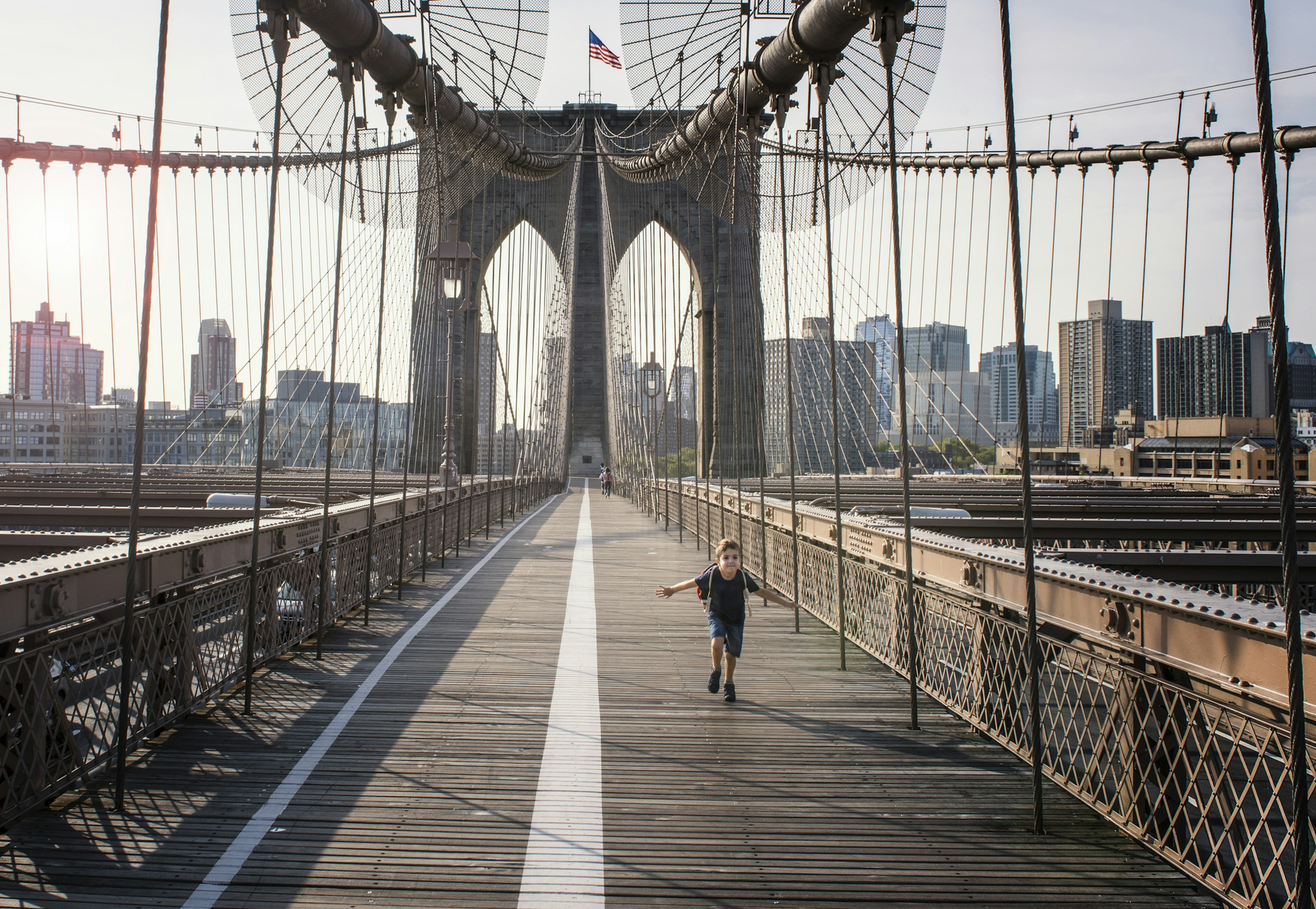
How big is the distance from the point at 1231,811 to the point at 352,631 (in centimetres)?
649

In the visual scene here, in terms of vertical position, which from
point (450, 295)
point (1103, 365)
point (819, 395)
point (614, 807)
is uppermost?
point (1103, 365)

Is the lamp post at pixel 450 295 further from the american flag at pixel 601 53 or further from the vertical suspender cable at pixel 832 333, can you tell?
the american flag at pixel 601 53

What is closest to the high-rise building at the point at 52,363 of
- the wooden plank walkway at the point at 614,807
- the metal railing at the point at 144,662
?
the metal railing at the point at 144,662

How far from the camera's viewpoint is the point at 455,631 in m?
7.79

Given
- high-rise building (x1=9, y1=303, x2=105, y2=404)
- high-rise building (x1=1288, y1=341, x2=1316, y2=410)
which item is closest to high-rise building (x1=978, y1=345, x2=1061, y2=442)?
high-rise building (x1=1288, y1=341, x2=1316, y2=410)

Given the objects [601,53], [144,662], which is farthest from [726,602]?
[601,53]

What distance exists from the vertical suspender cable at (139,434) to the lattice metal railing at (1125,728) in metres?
3.77

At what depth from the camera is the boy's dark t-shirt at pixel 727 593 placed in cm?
577

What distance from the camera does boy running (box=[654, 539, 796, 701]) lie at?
576 centimetres

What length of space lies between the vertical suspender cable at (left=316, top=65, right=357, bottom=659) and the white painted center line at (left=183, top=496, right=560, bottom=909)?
59 cm

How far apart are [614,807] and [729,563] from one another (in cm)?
221

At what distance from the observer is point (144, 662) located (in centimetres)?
448

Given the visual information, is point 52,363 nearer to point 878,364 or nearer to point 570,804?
point 878,364

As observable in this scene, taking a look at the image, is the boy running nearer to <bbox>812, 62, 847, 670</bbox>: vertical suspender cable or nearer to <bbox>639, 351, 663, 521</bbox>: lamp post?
<bbox>812, 62, 847, 670</bbox>: vertical suspender cable
